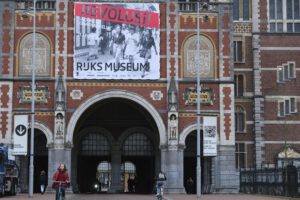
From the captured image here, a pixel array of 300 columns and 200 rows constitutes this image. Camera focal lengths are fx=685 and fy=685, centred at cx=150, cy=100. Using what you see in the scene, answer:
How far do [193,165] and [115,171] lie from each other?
6312 mm

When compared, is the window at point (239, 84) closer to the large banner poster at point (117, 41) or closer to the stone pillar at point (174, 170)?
the large banner poster at point (117, 41)

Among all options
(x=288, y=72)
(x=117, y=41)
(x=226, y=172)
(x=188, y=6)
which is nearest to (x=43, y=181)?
(x=117, y=41)

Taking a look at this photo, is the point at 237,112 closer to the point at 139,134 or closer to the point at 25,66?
the point at 139,134

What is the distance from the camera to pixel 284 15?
61062 mm

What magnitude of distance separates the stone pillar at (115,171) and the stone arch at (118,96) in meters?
6.75

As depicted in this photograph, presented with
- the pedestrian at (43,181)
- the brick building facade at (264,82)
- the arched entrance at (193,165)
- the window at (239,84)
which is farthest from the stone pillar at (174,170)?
the window at (239,84)

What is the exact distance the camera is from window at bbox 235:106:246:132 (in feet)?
196

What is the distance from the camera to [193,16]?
50219 millimetres

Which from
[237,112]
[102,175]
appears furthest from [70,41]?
[102,175]

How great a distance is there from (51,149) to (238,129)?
18671 mm

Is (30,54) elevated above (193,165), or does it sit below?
above

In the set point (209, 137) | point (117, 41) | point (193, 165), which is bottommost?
point (193, 165)

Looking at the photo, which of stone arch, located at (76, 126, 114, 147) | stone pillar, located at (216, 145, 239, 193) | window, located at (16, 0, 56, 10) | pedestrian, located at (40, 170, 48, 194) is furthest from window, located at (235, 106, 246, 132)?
window, located at (16, 0, 56, 10)

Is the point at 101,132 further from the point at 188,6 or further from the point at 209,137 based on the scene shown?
the point at 209,137
